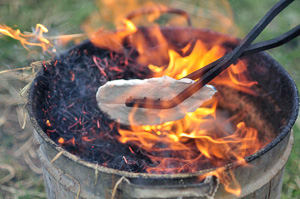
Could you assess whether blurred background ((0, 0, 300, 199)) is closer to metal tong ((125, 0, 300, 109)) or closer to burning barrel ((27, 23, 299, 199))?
burning barrel ((27, 23, 299, 199))

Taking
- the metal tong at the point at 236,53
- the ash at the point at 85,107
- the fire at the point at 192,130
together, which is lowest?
the ash at the point at 85,107

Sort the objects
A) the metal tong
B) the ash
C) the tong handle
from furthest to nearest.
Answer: the ash < the metal tong < the tong handle

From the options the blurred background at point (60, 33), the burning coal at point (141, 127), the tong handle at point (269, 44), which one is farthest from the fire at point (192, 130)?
the blurred background at point (60, 33)

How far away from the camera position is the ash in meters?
1.60

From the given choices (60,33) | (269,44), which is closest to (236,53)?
(269,44)

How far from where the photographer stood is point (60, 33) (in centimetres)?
353

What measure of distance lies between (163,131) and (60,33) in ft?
7.22

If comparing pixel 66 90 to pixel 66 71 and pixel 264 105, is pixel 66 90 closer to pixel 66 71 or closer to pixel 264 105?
pixel 66 71

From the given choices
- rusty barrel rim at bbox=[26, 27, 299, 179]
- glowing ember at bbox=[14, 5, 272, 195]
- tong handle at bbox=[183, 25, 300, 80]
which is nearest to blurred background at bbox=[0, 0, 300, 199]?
glowing ember at bbox=[14, 5, 272, 195]

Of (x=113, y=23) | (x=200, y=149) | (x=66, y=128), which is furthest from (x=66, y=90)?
(x=113, y=23)

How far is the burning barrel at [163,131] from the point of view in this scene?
1222 millimetres

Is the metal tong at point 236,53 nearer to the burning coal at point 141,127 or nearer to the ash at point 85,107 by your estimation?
the burning coal at point 141,127

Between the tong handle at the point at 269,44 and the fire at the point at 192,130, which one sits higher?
the tong handle at the point at 269,44

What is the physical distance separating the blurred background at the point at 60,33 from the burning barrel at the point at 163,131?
72 centimetres
